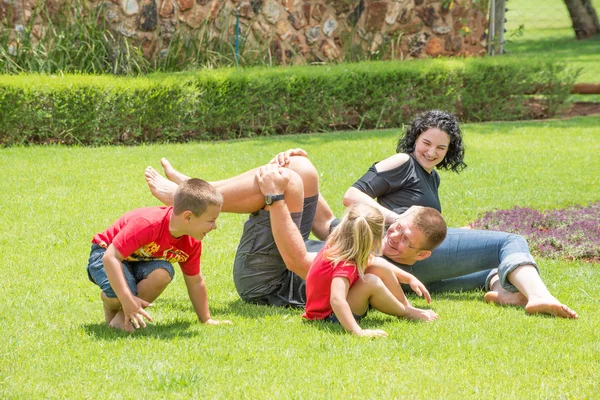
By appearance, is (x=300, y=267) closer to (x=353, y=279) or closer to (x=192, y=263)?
(x=353, y=279)

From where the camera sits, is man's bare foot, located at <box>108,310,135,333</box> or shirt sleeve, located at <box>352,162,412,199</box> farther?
shirt sleeve, located at <box>352,162,412,199</box>

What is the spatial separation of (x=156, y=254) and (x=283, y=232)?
0.76m

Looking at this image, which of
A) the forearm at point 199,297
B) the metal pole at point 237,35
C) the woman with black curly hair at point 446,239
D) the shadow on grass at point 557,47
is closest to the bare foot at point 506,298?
the woman with black curly hair at point 446,239

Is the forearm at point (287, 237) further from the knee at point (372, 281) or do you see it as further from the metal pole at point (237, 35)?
the metal pole at point (237, 35)

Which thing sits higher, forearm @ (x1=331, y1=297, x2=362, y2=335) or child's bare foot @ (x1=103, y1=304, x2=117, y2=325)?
forearm @ (x1=331, y1=297, x2=362, y2=335)

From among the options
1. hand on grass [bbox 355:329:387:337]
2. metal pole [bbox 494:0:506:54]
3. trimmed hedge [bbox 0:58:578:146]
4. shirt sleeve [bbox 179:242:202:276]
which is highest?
shirt sleeve [bbox 179:242:202:276]

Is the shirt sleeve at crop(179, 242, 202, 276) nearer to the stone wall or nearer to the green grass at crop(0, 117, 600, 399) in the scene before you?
the green grass at crop(0, 117, 600, 399)

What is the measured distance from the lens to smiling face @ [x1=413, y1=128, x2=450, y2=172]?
5.63 meters

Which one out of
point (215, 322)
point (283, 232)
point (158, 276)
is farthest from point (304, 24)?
point (158, 276)

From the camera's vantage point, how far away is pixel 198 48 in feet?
41.4

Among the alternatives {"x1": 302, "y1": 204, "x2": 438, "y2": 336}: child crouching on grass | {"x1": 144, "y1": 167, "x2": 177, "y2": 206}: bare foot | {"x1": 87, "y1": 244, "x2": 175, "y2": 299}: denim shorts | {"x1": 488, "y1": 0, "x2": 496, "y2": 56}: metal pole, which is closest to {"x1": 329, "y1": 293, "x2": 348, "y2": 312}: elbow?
{"x1": 302, "y1": 204, "x2": 438, "y2": 336}: child crouching on grass

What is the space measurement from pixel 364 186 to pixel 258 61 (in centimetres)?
792

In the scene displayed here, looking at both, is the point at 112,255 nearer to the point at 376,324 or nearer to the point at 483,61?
the point at 376,324

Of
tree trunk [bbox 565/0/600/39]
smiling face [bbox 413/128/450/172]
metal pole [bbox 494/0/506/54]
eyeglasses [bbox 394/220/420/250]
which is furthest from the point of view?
tree trunk [bbox 565/0/600/39]
